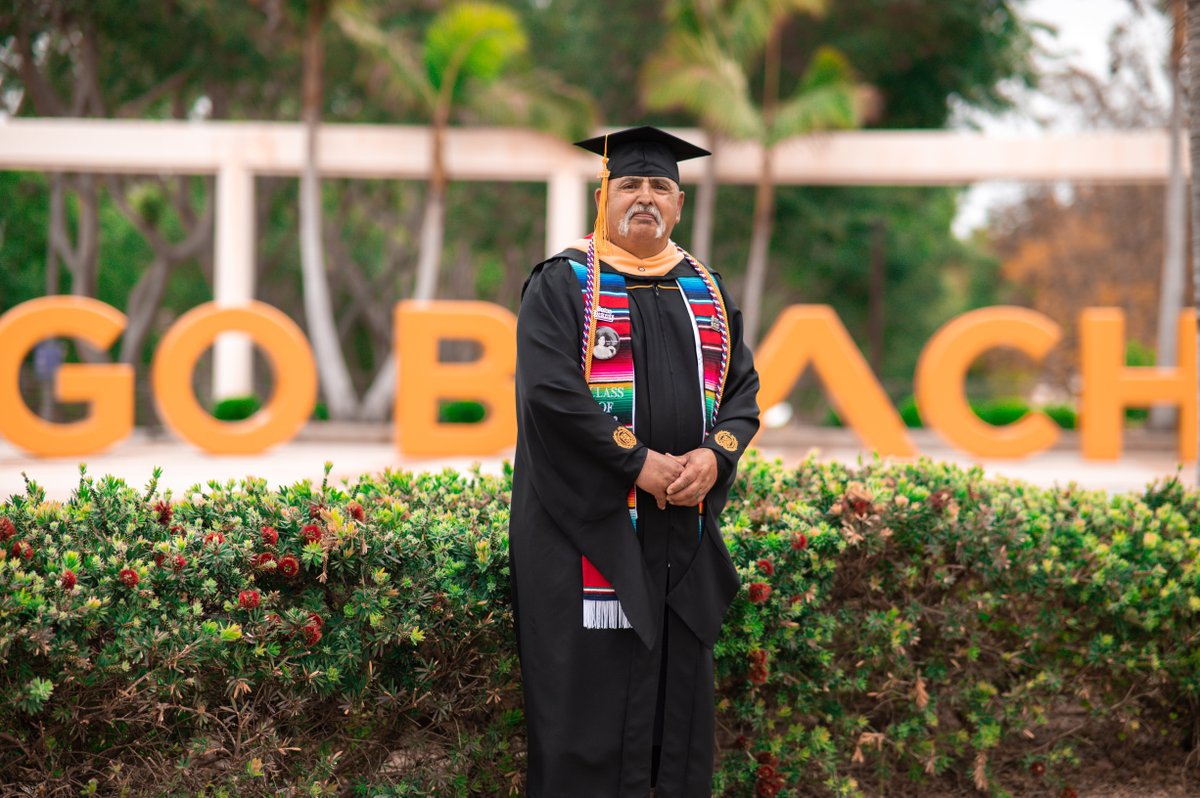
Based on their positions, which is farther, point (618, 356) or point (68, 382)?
point (68, 382)

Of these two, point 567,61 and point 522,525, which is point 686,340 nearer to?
point 522,525

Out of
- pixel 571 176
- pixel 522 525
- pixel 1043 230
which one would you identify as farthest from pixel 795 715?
pixel 1043 230

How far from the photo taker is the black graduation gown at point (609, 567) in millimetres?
3020

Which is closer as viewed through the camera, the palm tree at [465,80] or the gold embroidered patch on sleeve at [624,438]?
the gold embroidered patch on sleeve at [624,438]

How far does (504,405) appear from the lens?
42.2ft

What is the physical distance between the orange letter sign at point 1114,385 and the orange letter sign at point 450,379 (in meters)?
7.29

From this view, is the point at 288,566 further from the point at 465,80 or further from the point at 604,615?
the point at 465,80

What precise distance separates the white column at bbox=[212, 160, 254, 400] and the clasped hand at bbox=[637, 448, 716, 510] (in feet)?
52.8

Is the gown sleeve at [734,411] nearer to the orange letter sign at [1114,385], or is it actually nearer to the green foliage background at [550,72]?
the orange letter sign at [1114,385]

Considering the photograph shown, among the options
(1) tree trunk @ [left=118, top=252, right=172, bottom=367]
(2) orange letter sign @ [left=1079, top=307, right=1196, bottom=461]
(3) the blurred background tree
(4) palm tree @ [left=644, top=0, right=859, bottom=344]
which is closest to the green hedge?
(2) orange letter sign @ [left=1079, top=307, right=1196, bottom=461]

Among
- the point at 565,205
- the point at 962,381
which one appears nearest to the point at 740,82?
the point at 565,205

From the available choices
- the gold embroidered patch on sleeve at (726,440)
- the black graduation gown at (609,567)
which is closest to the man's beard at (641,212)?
the black graduation gown at (609,567)

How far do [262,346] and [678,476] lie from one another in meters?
10.8

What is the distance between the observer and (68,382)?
12.6 metres
